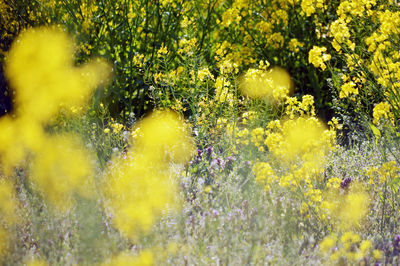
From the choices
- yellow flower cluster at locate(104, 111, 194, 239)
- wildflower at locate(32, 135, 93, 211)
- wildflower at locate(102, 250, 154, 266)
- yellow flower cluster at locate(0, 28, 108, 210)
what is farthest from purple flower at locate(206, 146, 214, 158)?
wildflower at locate(102, 250, 154, 266)

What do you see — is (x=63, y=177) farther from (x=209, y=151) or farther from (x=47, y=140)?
(x=209, y=151)

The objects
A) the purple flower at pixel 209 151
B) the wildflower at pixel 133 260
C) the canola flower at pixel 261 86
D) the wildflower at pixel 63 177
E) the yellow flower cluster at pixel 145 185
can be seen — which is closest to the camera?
the wildflower at pixel 133 260

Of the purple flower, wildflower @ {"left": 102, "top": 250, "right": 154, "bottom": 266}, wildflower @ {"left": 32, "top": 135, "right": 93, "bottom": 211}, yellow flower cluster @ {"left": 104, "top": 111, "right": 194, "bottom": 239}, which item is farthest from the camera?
the purple flower

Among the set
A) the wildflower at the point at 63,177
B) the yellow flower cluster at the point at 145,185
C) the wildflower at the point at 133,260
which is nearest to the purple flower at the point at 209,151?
the yellow flower cluster at the point at 145,185

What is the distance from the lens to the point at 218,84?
3.29m

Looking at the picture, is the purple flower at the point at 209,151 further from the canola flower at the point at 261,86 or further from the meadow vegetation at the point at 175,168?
the canola flower at the point at 261,86

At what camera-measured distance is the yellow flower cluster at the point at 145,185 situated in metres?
2.13

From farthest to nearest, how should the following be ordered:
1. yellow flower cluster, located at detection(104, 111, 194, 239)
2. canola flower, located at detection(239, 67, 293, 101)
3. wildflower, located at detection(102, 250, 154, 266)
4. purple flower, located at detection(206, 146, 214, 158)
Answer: purple flower, located at detection(206, 146, 214, 158) → canola flower, located at detection(239, 67, 293, 101) → yellow flower cluster, located at detection(104, 111, 194, 239) → wildflower, located at detection(102, 250, 154, 266)

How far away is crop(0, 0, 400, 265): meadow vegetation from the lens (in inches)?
84.4

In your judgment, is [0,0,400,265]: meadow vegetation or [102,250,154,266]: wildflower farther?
[0,0,400,265]: meadow vegetation

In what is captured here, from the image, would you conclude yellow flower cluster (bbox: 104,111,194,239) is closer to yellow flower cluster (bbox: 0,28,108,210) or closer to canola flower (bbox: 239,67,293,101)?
yellow flower cluster (bbox: 0,28,108,210)

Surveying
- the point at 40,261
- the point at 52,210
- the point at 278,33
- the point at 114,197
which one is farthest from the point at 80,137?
the point at 278,33

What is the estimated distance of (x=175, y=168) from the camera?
3.42m

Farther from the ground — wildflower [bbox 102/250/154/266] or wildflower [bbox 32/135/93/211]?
wildflower [bbox 32/135/93/211]
